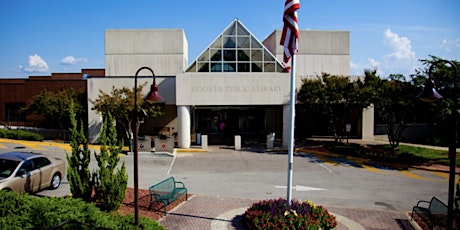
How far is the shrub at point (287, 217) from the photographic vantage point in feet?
30.2

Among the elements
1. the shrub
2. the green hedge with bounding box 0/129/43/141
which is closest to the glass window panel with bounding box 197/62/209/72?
the green hedge with bounding box 0/129/43/141

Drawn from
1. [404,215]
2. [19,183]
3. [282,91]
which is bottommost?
[404,215]

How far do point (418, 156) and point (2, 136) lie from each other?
29115mm

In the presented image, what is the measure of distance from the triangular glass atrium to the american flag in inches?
638

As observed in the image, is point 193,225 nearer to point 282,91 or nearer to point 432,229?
point 432,229

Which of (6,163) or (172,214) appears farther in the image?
(6,163)

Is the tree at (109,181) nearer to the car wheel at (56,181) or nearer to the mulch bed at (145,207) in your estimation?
the mulch bed at (145,207)

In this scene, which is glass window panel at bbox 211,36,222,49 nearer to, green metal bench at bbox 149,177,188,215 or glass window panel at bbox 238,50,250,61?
glass window panel at bbox 238,50,250,61

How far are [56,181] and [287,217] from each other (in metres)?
9.37

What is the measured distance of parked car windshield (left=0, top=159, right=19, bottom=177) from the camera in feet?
37.2

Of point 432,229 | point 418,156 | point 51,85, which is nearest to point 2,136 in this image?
point 51,85

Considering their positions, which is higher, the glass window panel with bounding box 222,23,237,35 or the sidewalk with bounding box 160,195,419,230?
the glass window panel with bounding box 222,23,237,35

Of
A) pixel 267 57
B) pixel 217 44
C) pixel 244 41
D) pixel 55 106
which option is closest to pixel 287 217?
pixel 267 57

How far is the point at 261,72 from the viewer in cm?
2575
